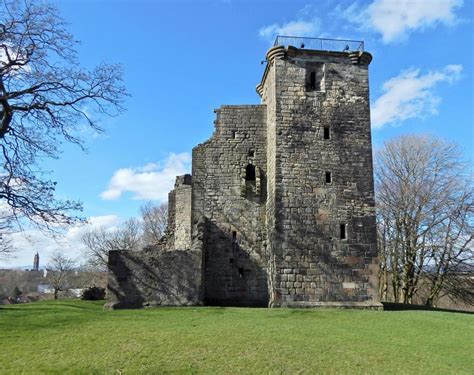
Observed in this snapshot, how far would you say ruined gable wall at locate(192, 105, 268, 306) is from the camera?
19625mm

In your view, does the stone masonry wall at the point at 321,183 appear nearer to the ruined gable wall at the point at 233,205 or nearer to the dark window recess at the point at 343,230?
the dark window recess at the point at 343,230

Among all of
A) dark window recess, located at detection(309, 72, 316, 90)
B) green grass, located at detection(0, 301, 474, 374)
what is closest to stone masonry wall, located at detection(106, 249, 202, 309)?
green grass, located at detection(0, 301, 474, 374)

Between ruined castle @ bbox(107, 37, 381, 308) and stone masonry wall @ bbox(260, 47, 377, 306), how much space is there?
0.04 m

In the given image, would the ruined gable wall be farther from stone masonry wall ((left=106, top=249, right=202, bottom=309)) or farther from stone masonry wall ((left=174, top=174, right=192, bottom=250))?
stone masonry wall ((left=106, top=249, right=202, bottom=309))

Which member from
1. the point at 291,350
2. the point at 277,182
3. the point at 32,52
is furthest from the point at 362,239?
the point at 32,52

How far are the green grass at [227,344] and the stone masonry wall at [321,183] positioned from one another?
373cm

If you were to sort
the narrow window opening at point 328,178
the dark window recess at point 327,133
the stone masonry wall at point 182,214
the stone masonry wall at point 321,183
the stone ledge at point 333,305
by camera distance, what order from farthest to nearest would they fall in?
1. the stone masonry wall at point 182,214
2. the dark window recess at point 327,133
3. the narrow window opening at point 328,178
4. the stone masonry wall at point 321,183
5. the stone ledge at point 333,305

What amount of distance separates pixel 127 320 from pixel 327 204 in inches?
369

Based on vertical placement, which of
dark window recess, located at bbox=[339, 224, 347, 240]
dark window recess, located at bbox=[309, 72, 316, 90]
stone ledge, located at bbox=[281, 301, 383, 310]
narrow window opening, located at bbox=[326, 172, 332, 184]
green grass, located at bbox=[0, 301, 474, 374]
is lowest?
green grass, located at bbox=[0, 301, 474, 374]

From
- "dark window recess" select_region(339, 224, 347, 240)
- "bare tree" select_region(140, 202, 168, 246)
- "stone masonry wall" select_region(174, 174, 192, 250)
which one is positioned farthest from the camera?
"bare tree" select_region(140, 202, 168, 246)

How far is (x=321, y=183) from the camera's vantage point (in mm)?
18438

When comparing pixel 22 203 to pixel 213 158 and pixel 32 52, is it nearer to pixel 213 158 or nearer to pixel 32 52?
pixel 32 52

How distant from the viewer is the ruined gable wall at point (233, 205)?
64.4 ft

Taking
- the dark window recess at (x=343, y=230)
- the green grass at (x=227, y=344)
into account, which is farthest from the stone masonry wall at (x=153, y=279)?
the dark window recess at (x=343, y=230)
